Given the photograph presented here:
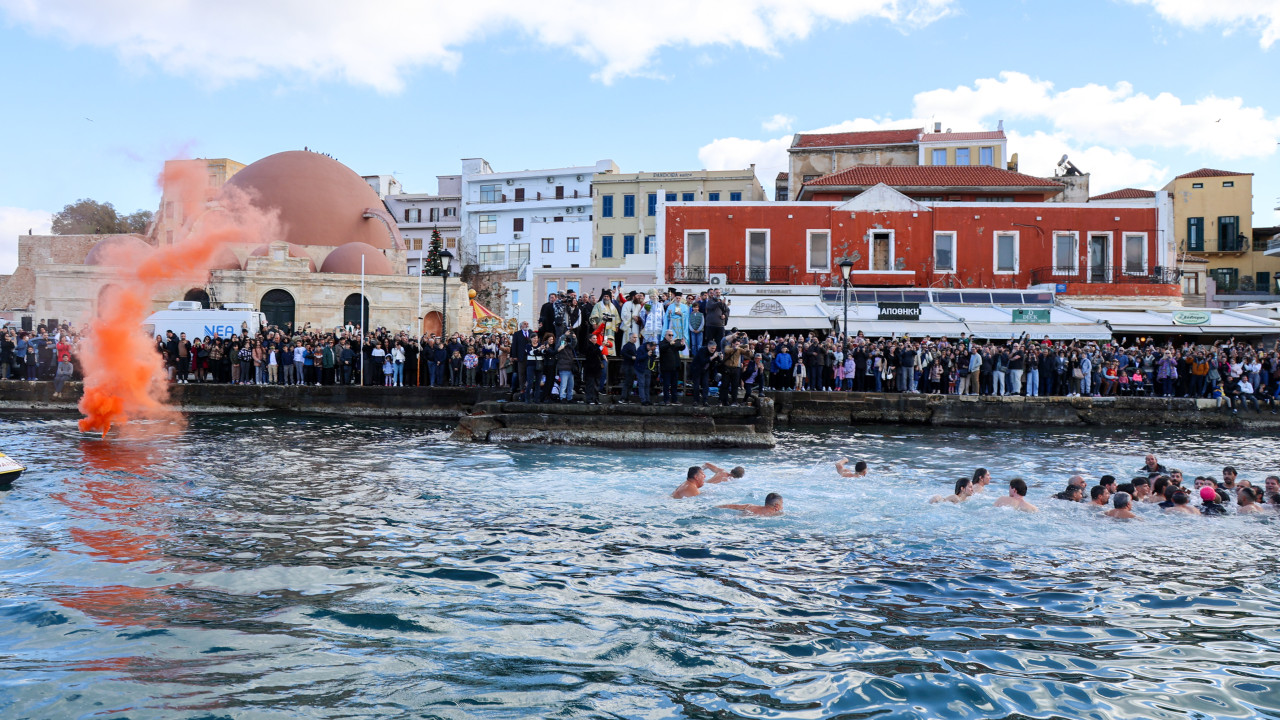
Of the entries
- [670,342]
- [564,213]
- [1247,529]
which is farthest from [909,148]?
[1247,529]

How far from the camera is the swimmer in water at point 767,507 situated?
10398mm

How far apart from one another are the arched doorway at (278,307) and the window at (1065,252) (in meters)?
32.7

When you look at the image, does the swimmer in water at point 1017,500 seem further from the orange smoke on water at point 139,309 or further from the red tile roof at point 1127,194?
the red tile roof at point 1127,194

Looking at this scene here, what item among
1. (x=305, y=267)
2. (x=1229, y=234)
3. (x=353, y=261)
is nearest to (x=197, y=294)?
(x=305, y=267)

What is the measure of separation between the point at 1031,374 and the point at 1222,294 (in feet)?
107

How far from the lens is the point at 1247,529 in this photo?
1012 cm

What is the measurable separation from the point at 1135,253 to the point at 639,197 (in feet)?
93.0

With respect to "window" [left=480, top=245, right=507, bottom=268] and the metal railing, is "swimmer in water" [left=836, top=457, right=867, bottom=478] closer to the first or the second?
the metal railing

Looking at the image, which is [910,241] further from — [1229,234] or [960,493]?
[1229,234]

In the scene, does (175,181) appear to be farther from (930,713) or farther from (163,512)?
(930,713)

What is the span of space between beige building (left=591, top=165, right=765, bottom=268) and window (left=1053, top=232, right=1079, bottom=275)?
2135 centimetres

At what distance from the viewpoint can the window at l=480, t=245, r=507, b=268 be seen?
60.0m

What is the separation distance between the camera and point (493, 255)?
2382 inches

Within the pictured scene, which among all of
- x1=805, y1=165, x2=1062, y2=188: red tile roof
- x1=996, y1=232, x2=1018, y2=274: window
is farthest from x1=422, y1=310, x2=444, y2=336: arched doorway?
x1=996, y1=232, x2=1018, y2=274: window
